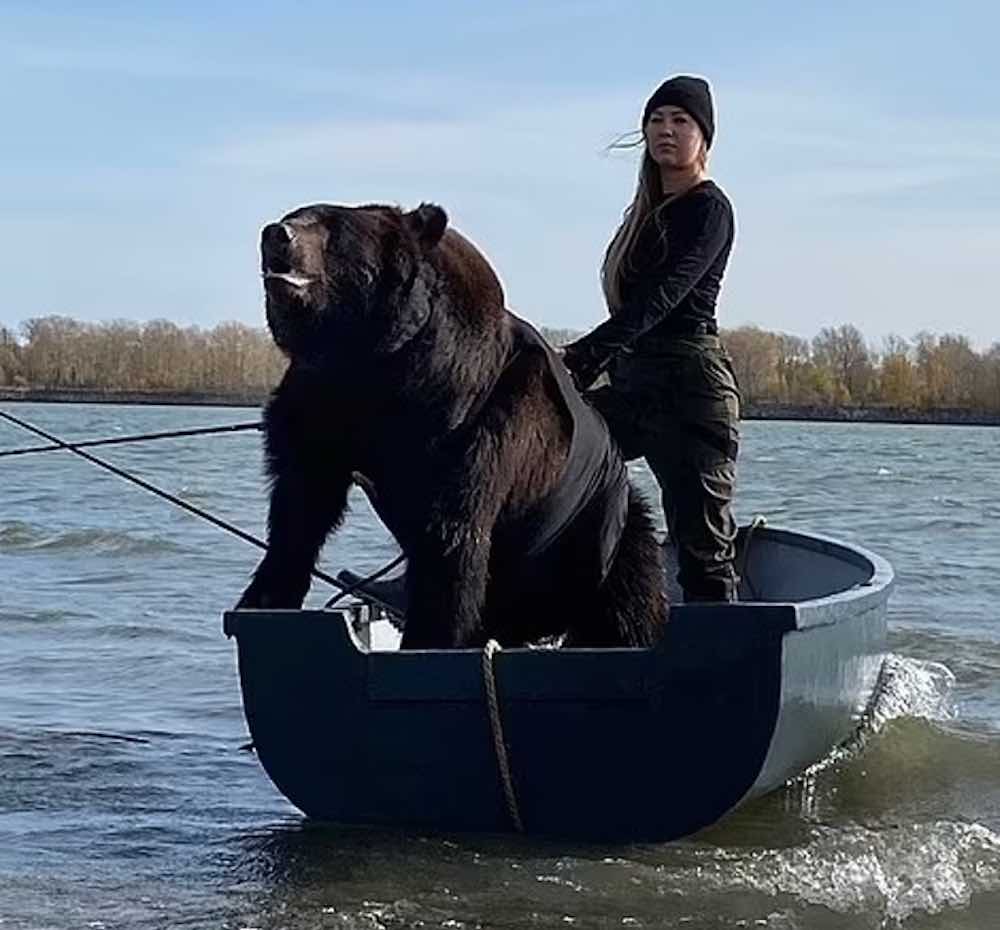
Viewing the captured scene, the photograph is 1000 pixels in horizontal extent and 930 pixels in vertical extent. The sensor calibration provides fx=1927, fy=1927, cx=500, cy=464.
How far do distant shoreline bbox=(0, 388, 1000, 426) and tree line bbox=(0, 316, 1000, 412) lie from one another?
236 millimetres

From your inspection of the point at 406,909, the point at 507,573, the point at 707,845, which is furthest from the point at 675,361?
the point at 406,909

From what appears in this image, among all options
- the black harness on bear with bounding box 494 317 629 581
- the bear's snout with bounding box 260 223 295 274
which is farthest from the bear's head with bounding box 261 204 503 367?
the black harness on bear with bounding box 494 317 629 581

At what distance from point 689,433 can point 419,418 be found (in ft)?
4.30

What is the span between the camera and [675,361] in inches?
224

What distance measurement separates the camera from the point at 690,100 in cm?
565

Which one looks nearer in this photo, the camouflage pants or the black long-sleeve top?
the black long-sleeve top

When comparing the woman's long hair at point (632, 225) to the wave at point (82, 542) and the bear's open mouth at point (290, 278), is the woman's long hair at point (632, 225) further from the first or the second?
the wave at point (82, 542)

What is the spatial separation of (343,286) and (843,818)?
2490 mm

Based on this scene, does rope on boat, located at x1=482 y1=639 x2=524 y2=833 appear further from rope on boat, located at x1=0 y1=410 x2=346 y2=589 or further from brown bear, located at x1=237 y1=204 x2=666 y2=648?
rope on boat, located at x1=0 y1=410 x2=346 y2=589

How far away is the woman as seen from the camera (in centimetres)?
552

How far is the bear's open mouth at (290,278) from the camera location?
438cm

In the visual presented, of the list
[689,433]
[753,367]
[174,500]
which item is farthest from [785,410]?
[689,433]

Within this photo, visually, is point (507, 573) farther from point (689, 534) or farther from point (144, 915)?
point (144, 915)

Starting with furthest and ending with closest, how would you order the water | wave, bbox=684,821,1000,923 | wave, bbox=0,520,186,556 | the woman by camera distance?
1. wave, bbox=0,520,186,556
2. the woman
3. wave, bbox=684,821,1000,923
4. the water
